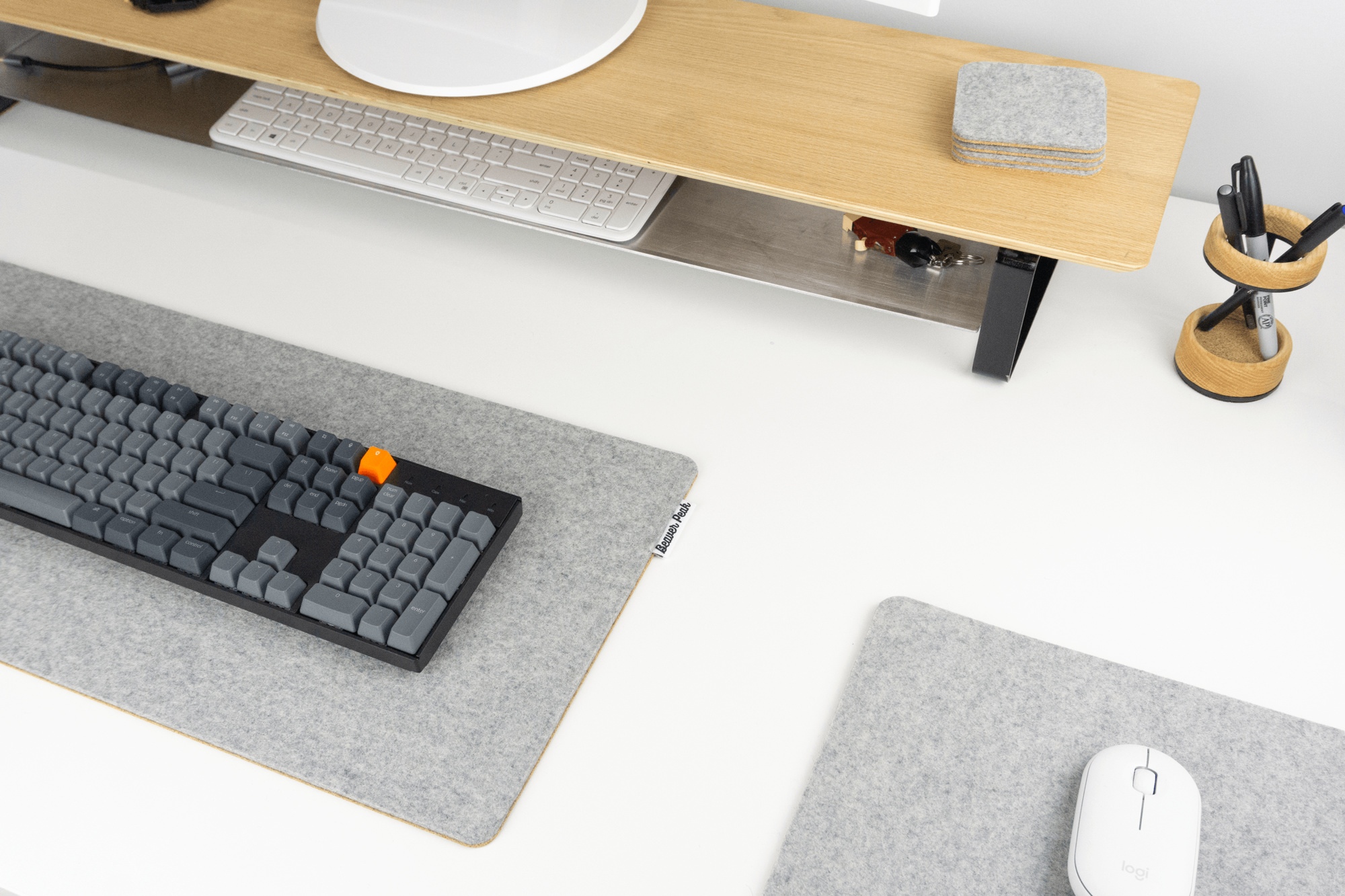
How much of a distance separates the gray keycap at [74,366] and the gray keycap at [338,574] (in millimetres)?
261

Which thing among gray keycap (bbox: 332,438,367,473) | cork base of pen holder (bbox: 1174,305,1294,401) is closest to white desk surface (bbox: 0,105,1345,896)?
cork base of pen holder (bbox: 1174,305,1294,401)

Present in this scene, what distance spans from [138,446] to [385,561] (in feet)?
0.65

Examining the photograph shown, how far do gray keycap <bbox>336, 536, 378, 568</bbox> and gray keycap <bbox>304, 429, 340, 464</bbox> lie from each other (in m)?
0.08

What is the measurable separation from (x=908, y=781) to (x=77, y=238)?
0.80 meters

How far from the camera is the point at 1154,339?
80 centimetres

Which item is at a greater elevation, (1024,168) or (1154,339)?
(1024,168)

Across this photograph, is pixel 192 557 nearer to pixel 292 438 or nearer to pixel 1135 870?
pixel 292 438

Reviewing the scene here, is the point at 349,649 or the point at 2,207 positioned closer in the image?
the point at 349,649

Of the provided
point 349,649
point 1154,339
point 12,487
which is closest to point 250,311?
point 12,487

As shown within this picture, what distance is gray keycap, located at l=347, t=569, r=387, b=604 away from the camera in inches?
24.5

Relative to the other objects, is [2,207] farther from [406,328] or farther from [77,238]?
[406,328]

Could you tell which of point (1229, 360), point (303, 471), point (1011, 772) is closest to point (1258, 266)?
point (1229, 360)

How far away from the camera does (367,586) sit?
0.62m

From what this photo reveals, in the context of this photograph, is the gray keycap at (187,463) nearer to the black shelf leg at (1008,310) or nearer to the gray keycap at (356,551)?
the gray keycap at (356,551)
